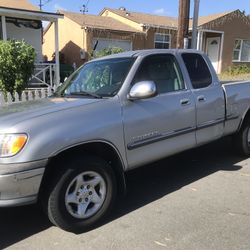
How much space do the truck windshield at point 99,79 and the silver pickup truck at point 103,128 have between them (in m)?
0.01

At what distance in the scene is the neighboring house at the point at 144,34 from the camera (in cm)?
2259

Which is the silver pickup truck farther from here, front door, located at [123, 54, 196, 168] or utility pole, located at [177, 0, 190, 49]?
utility pole, located at [177, 0, 190, 49]

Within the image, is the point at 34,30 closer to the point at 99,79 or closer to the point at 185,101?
the point at 99,79

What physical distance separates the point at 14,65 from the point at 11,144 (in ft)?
18.8

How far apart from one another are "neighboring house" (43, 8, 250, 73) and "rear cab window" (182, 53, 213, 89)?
55.1ft

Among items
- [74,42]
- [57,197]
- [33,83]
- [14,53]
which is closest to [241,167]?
[57,197]

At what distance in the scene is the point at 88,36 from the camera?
22.1 m

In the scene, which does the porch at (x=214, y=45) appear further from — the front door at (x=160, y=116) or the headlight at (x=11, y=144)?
the headlight at (x=11, y=144)

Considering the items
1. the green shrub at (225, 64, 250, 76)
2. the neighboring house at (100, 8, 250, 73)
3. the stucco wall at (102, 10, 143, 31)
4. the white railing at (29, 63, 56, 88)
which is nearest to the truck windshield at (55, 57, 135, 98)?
the white railing at (29, 63, 56, 88)

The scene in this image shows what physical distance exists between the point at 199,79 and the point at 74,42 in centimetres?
1885

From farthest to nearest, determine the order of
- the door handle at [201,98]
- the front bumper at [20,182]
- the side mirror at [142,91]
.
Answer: the door handle at [201,98]
the side mirror at [142,91]
the front bumper at [20,182]

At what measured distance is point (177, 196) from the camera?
4.80 meters

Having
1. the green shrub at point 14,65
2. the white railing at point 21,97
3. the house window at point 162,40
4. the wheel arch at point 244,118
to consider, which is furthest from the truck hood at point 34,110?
the house window at point 162,40

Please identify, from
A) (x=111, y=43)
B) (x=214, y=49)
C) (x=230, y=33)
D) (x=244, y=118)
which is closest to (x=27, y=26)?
(x=111, y=43)
